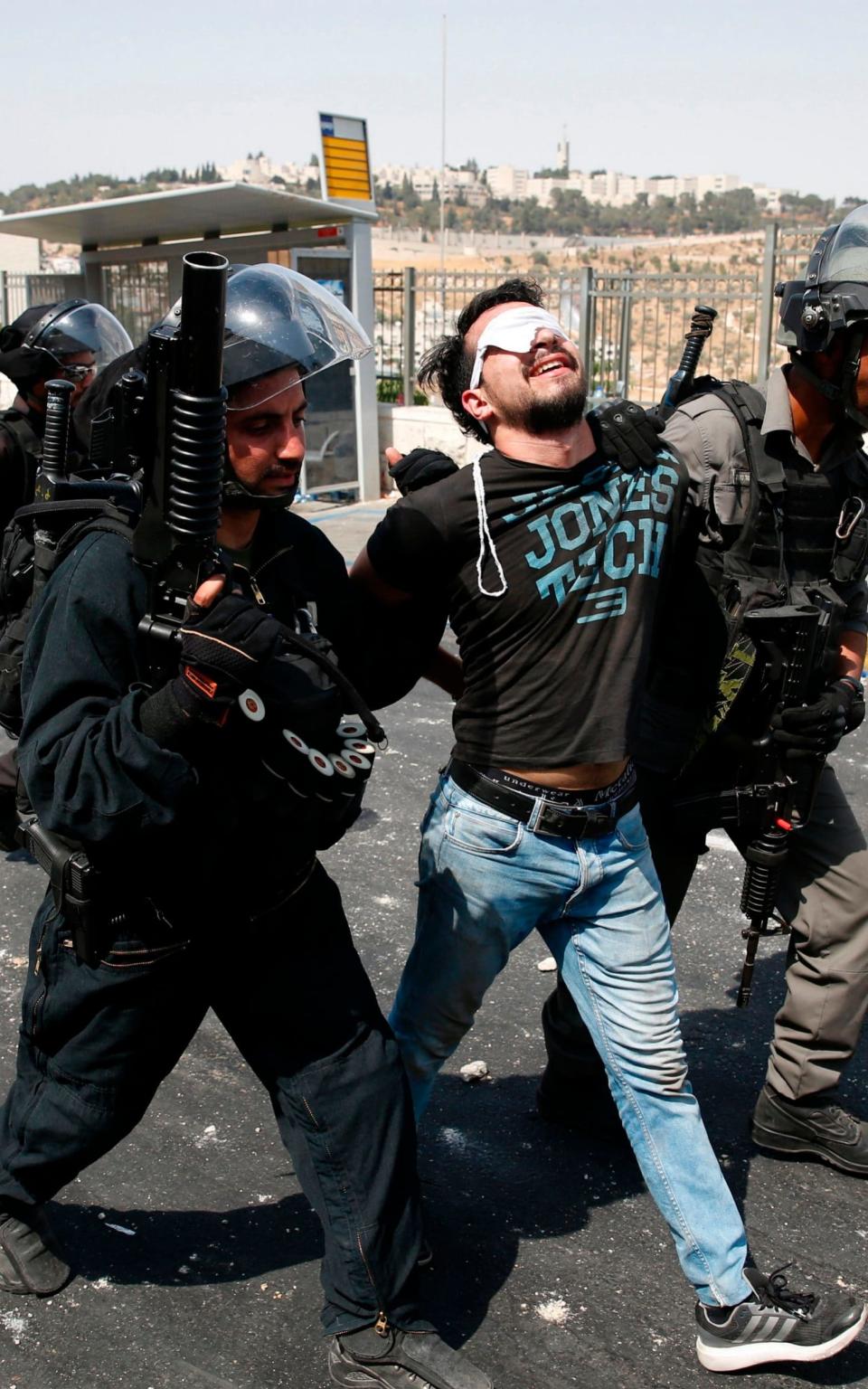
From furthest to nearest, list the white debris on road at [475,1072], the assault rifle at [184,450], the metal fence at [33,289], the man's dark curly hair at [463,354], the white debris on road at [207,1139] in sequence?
the metal fence at [33,289] → the white debris on road at [475,1072] → the white debris on road at [207,1139] → the man's dark curly hair at [463,354] → the assault rifle at [184,450]

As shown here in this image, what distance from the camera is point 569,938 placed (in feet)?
9.12

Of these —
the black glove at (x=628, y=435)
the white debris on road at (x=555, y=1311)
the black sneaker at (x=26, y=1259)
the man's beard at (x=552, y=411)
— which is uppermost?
the man's beard at (x=552, y=411)

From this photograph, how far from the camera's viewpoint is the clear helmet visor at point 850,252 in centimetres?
318

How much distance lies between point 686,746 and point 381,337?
12.2 metres

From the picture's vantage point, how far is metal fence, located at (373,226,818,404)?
12180 millimetres

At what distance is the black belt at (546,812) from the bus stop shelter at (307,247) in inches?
393

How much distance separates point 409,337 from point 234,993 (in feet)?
41.2

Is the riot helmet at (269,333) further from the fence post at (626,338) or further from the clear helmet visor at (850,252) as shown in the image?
the fence post at (626,338)

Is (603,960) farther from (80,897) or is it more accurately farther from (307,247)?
(307,247)

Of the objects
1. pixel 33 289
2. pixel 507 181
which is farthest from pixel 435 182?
pixel 33 289

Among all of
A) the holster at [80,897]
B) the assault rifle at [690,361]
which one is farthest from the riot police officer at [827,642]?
the holster at [80,897]

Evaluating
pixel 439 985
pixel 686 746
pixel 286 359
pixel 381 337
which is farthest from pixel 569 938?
pixel 381 337

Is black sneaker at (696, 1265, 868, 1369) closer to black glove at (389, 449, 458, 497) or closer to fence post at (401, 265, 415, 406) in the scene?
black glove at (389, 449, 458, 497)

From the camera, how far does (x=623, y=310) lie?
1286 cm
